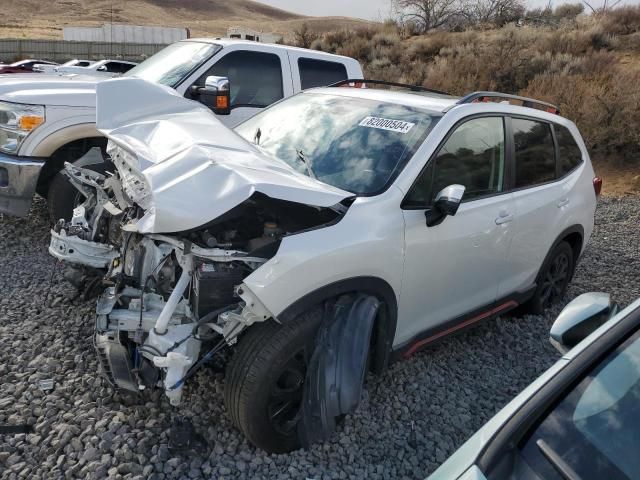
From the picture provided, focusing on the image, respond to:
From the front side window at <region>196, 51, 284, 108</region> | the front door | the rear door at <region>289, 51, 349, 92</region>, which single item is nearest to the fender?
the front door

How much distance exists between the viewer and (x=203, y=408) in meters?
3.21

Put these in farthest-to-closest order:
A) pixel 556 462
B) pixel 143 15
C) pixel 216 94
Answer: pixel 143 15 → pixel 216 94 → pixel 556 462

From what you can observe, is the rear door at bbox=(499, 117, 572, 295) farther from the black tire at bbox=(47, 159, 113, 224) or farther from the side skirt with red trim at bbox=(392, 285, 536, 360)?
the black tire at bbox=(47, 159, 113, 224)

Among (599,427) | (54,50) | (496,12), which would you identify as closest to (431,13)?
(496,12)

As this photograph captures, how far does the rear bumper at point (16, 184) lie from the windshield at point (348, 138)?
7.42 ft

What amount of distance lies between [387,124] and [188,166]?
1.38 m

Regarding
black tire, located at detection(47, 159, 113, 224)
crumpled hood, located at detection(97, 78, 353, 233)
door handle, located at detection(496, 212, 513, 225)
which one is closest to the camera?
crumpled hood, located at detection(97, 78, 353, 233)

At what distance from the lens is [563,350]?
7.10ft

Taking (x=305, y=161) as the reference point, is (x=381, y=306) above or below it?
below

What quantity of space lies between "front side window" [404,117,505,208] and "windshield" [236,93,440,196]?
164 mm

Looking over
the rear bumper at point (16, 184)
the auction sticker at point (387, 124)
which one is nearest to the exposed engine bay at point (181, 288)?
the auction sticker at point (387, 124)

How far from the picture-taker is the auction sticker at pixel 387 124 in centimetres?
354

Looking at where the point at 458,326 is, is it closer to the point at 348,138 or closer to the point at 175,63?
the point at 348,138

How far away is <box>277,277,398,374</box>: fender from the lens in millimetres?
2754
